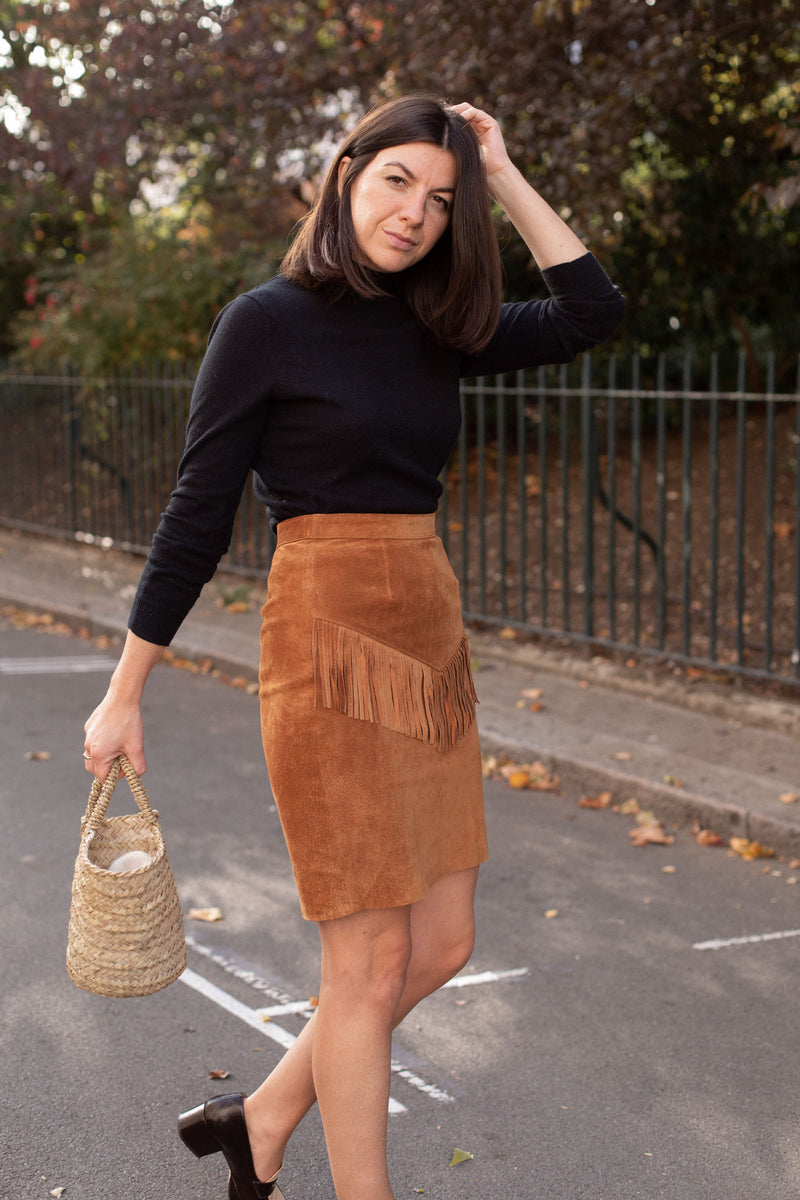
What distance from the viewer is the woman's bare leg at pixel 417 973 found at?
2459mm

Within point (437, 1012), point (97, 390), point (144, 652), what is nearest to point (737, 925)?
point (437, 1012)

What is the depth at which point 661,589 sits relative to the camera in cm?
728

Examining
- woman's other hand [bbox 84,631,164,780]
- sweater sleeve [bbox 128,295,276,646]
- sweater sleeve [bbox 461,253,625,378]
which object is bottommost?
woman's other hand [bbox 84,631,164,780]

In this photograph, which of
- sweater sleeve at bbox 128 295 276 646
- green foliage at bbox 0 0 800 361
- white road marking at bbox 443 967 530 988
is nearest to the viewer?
sweater sleeve at bbox 128 295 276 646

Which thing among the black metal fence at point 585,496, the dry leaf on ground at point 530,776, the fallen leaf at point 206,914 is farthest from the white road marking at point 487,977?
the black metal fence at point 585,496

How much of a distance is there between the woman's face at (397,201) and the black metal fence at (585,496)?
14.0 ft

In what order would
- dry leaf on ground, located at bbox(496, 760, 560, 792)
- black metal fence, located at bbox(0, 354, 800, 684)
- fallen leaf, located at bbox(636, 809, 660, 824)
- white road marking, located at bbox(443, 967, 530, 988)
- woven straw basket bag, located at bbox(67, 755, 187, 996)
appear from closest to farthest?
1. woven straw basket bag, located at bbox(67, 755, 187, 996)
2. white road marking, located at bbox(443, 967, 530, 988)
3. fallen leaf, located at bbox(636, 809, 660, 824)
4. dry leaf on ground, located at bbox(496, 760, 560, 792)
5. black metal fence, located at bbox(0, 354, 800, 684)

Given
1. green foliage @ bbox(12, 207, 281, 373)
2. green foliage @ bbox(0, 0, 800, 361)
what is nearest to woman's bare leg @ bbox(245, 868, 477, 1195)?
green foliage @ bbox(0, 0, 800, 361)

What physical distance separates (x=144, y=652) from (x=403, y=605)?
46 centimetres

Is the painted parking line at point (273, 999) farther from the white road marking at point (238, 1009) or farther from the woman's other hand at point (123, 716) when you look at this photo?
the woman's other hand at point (123, 716)

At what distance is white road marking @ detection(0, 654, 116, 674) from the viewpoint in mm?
7996

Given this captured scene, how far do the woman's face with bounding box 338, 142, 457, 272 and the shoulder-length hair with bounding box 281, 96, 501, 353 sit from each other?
0.02 metres

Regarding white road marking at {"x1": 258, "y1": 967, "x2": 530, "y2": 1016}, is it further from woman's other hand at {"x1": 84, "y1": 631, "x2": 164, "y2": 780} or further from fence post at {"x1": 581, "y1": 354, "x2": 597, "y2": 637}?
fence post at {"x1": 581, "y1": 354, "x2": 597, "y2": 637}

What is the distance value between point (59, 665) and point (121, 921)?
20.0 feet
